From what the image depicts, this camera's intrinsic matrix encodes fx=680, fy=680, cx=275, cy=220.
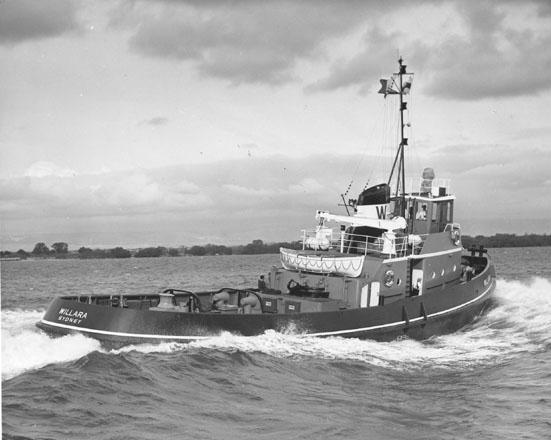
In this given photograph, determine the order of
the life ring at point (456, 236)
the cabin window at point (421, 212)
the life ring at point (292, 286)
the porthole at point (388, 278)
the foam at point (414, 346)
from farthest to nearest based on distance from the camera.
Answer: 1. the life ring at point (456, 236)
2. the cabin window at point (421, 212)
3. the porthole at point (388, 278)
4. the life ring at point (292, 286)
5. the foam at point (414, 346)

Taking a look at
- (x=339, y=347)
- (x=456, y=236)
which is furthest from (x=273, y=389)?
(x=456, y=236)

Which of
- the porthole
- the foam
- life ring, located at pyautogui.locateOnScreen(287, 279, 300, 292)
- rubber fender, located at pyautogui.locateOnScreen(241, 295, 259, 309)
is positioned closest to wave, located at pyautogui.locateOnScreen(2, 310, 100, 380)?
the foam

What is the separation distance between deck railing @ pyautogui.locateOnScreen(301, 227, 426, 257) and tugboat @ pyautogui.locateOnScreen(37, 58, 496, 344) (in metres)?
0.04

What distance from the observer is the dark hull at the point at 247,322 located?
1625 cm

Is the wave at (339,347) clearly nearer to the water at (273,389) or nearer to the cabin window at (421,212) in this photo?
the water at (273,389)

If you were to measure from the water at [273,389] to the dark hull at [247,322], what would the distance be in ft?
0.92

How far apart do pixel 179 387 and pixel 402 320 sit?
27.1 feet

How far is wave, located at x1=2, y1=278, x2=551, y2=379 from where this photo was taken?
15.6 m

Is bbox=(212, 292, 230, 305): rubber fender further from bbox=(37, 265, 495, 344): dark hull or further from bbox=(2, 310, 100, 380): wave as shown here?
bbox=(2, 310, 100, 380): wave

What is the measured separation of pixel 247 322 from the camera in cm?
1720

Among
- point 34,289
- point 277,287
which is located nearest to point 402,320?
point 277,287

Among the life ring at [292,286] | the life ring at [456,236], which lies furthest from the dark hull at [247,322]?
the life ring at [456,236]

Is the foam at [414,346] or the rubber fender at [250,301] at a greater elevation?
the rubber fender at [250,301]

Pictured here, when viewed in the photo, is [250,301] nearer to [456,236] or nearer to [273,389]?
[273,389]
